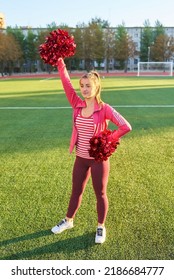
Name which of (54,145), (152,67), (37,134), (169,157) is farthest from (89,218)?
(152,67)

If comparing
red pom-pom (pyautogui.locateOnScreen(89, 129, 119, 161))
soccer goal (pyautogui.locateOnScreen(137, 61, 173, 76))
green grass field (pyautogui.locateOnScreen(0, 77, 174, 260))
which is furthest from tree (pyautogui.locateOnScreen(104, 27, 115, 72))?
red pom-pom (pyautogui.locateOnScreen(89, 129, 119, 161))

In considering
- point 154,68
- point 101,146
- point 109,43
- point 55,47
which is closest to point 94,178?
point 101,146

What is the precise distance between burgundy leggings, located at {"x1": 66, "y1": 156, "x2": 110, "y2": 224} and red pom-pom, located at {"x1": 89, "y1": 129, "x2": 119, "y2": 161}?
0.19 m

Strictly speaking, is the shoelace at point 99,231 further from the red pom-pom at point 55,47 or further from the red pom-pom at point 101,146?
the red pom-pom at point 55,47

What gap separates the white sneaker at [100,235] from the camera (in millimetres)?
3120

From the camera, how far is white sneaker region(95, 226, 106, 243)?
3120 mm

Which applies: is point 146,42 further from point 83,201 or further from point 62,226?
point 62,226

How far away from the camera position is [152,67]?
50.8 metres

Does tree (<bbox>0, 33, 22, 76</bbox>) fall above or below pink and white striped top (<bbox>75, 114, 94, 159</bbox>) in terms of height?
above

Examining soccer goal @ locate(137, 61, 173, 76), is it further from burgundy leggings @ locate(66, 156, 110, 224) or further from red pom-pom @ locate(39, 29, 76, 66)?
burgundy leggings @ locate(66, 156, 110, 224)

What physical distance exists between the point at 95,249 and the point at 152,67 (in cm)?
5075

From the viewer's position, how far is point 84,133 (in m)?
2.94
